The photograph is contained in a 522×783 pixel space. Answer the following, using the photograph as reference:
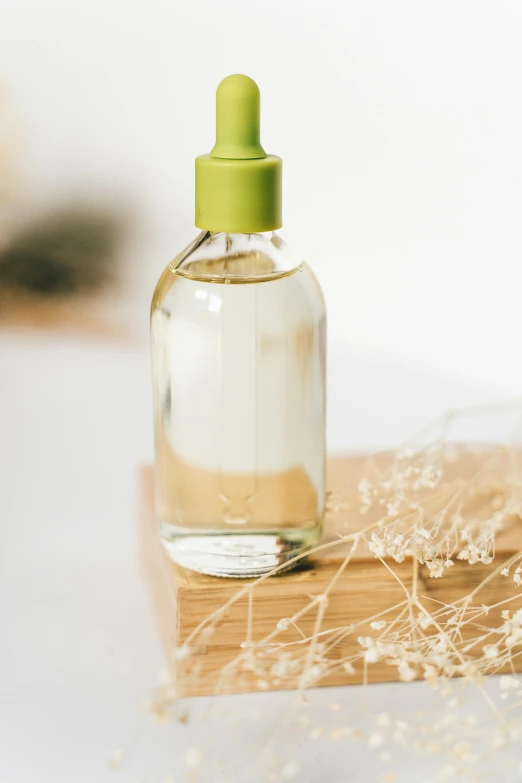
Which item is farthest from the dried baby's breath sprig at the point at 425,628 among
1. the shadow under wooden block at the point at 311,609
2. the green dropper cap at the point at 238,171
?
the green dropper cap at the point at 238,171

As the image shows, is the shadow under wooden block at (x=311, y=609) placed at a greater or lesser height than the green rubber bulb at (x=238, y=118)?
lesser

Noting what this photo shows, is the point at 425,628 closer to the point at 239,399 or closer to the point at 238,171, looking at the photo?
the point at 239,399

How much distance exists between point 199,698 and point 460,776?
0.16m

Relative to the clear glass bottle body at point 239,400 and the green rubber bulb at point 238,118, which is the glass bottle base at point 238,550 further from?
the green rubber bulb at point 238,118

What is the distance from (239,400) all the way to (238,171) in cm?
13

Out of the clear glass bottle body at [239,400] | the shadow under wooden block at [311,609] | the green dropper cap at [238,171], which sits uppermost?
the green dropper cap at [238,171]

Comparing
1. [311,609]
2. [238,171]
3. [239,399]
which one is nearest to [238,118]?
[238,171]

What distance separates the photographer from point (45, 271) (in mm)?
1121

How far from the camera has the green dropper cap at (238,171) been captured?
2.01ft

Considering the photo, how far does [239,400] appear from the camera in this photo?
0.65 meters

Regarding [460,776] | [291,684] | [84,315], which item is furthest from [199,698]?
[84,315]

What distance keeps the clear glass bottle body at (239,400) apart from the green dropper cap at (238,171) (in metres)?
0.03

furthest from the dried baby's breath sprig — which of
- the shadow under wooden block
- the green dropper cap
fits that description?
the green dropper cap

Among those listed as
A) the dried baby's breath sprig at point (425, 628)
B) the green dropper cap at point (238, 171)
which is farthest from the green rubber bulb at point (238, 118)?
the dried baby's breath sprig at point (425, 628)
